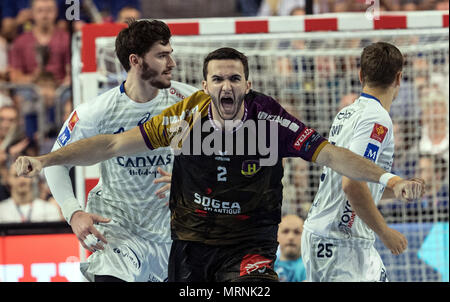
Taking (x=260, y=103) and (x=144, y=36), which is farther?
(x=144, y=36)

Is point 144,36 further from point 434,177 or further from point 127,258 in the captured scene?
point 434,177

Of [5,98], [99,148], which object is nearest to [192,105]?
[99,148]

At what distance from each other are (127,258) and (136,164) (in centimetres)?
54

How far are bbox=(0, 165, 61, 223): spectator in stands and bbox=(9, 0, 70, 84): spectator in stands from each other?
146 cm

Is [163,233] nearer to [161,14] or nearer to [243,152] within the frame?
[243,152]

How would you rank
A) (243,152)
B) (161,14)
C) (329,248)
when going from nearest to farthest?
(243,152) < (329,248) < (161,14)

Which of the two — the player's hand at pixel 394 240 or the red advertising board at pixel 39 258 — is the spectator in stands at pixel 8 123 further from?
the player's hand at pixel 394 240

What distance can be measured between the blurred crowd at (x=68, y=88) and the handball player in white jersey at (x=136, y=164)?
2.20 metres

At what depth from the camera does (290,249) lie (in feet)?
19.6

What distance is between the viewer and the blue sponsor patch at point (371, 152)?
3.99 metres

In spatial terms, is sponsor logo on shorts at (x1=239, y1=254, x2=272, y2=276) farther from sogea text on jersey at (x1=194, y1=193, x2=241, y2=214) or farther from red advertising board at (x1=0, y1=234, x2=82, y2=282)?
red advertising board at (x1=0, y1=234, x2=82, y2=282)
